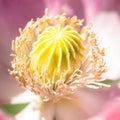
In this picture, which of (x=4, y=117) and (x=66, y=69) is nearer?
(x=4, y=117)

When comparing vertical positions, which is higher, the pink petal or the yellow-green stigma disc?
the yellow-green stigma disc

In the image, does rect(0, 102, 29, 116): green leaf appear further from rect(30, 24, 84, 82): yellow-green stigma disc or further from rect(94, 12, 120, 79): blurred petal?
rect(94, 12, 120, 79): blurred petal

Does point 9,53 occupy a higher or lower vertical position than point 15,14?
lower

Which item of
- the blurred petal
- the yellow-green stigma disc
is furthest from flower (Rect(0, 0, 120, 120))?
the yellow-green stigma disc

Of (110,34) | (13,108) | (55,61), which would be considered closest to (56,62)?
(55,61)

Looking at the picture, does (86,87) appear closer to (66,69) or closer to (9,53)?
(66,69)

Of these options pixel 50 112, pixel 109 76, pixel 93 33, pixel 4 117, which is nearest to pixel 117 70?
pixel 109 76

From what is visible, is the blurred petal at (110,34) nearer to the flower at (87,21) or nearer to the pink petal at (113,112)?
the flower at (87,21)

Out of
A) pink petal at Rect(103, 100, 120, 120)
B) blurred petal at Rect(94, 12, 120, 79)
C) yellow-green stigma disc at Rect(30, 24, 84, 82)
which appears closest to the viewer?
pink petal at Rect(103, 100, 120, 120)
